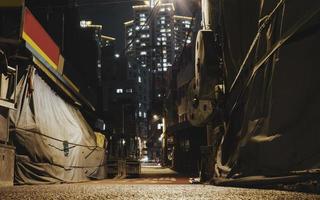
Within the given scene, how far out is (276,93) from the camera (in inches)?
211

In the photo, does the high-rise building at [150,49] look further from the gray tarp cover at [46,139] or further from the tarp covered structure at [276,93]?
the tarp covered structure at [276,93]

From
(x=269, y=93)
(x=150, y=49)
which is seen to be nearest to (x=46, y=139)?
(x=269, y=93)

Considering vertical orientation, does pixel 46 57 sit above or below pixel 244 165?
above

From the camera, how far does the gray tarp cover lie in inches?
395

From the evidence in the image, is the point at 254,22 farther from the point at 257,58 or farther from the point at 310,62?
the point at 310,62

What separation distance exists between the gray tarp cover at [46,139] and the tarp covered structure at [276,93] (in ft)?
19.2

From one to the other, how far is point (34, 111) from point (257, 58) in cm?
755

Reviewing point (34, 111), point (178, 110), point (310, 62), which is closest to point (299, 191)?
point (310, 62)

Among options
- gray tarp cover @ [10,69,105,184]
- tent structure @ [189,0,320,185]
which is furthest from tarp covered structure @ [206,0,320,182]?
gray tarp cover @ [10,69,105,184]

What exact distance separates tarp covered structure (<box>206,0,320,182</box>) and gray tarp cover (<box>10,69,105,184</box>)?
5.85 meters

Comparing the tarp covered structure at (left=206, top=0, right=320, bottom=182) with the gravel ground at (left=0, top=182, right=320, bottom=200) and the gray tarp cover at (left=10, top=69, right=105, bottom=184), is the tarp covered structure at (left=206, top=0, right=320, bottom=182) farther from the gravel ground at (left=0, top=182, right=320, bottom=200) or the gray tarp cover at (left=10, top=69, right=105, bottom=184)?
the gray tarp cover at (left=10, top=69, right=105, bottom=184)

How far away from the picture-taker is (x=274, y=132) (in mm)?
5309

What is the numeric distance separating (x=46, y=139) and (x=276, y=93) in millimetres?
8242

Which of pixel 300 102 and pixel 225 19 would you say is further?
pixel 225 19
